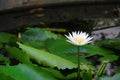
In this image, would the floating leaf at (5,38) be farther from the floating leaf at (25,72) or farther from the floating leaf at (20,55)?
the floating leaf at (25,72)

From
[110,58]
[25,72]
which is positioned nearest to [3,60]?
[25,72]

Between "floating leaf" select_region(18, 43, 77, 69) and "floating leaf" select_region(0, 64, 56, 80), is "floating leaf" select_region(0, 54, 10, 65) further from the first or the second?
"floating leaf" select_region(0, 64, 56, 80)

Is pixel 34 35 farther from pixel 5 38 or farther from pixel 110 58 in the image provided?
pixel 110 58

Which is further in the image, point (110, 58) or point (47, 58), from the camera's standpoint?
point (110, 58)

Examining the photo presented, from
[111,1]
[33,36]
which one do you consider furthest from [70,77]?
[111,1]

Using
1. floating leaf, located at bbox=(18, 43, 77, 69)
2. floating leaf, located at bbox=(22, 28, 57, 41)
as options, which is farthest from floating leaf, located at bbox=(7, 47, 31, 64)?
floating leaf, located at bbox=(22, 28, 57, 41)

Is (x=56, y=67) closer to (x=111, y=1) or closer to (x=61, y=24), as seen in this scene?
(x=61, y=24)

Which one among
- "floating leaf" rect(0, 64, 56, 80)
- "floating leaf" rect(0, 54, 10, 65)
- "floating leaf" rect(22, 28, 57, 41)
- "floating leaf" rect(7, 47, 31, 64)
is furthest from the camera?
"floating leaf" rect(22, 28, 57, 41)

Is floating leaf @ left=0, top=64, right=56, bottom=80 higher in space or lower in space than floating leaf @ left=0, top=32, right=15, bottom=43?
lower

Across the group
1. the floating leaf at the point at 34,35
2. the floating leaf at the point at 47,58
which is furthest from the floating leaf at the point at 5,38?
the floating leaf at the point at 47,58
